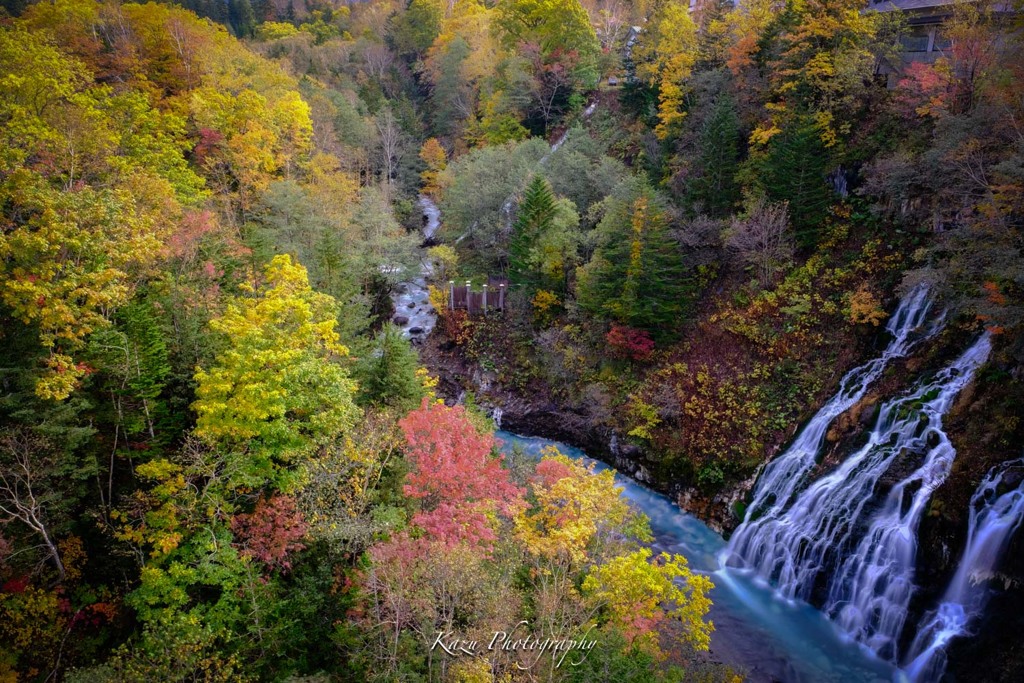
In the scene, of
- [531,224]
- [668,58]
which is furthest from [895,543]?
[668,58]

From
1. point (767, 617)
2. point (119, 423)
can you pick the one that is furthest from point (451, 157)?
point (767, 617)

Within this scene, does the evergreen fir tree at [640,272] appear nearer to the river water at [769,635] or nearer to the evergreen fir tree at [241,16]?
the river water at [769,635]

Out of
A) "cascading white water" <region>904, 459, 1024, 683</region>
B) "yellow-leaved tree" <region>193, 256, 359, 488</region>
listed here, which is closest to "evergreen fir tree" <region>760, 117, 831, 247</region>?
"cascading white water" <region>904, 459, 1024, 683</region>

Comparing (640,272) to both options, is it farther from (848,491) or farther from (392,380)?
(392,380)

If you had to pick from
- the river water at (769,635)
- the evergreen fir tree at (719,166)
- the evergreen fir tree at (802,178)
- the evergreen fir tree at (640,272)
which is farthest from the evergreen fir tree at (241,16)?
the river water at (769,635)

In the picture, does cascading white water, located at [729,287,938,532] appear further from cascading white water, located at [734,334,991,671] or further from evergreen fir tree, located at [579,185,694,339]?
evergreen fir tree, located at [579,185,694,339]

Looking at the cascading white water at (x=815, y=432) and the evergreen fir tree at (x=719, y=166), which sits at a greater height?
the evergreen fir tree at (x=719, y=166)

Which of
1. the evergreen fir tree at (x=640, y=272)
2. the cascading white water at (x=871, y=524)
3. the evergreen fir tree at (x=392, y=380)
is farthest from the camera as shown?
the evergreen fir tree at (x=640, y=272)
